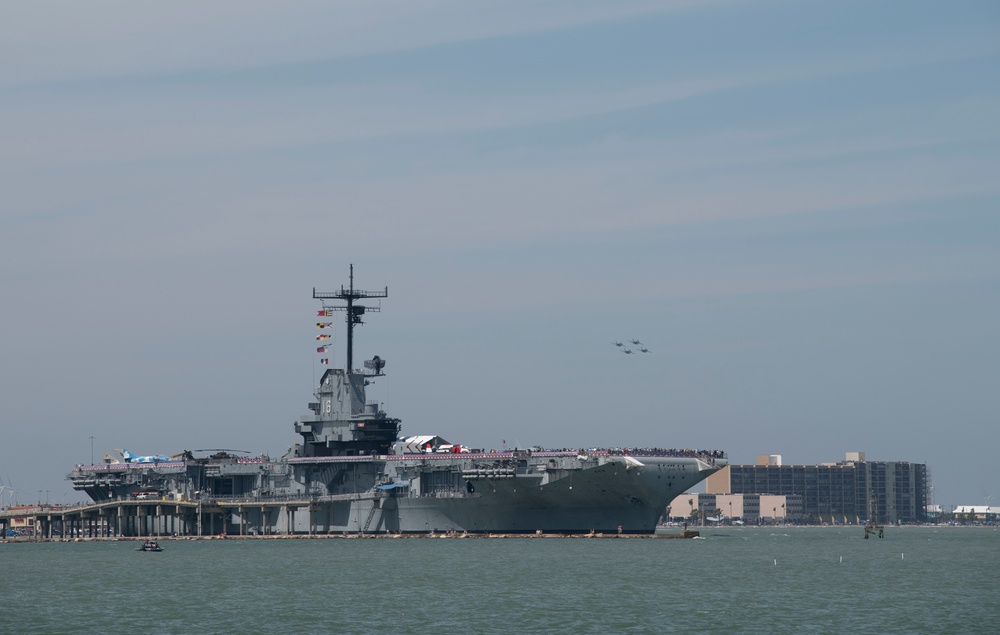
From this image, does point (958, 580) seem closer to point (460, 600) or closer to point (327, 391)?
point (460, 600)

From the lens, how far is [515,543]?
307 ft

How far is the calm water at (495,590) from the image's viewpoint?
4919cm

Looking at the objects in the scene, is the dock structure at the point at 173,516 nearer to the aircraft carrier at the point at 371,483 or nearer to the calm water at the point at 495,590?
the aircraft carrier at the point at 371,483

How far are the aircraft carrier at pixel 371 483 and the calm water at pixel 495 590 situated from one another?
284 centimetres

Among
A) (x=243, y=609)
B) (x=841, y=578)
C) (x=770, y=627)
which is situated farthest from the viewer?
(x=841, y=578)

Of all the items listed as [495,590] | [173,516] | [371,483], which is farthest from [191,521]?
[495,590]

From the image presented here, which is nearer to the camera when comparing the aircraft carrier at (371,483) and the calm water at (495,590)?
the calm water at (495,590)

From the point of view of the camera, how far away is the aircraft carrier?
88562mm

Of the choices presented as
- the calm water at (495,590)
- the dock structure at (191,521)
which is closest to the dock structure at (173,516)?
the dock structure at (191,521)

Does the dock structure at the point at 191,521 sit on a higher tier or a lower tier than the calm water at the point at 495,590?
higher

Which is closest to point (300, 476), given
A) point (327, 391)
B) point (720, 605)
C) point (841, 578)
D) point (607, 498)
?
point (327, 391)

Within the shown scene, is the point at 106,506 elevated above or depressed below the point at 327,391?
below

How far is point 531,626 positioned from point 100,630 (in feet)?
44.3

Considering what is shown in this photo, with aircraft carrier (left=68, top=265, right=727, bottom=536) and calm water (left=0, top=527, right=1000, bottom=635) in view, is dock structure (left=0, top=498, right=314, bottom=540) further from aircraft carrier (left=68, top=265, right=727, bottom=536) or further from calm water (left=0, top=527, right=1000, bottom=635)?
calm water (left=0, top=527, right=1000, bottom=635)
